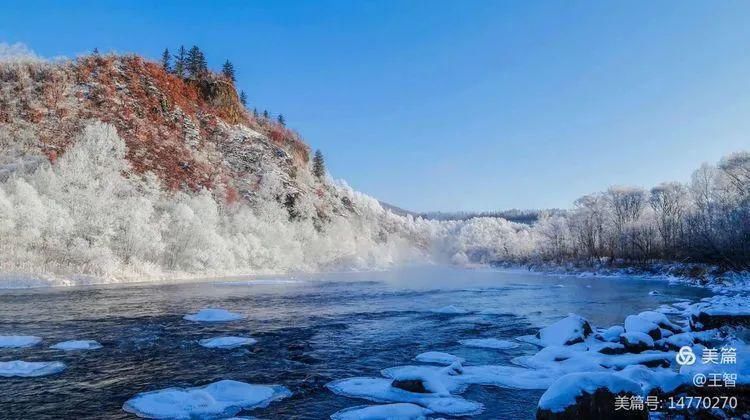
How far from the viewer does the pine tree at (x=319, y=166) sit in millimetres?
123713

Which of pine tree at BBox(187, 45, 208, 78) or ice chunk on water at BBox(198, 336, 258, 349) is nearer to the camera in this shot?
ice chunk on water at BBox(198, 336, 258, 349)

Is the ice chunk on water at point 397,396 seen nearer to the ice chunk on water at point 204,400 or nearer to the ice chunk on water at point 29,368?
the ice chunk on water at point 204,400

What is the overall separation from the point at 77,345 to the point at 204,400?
831 cm

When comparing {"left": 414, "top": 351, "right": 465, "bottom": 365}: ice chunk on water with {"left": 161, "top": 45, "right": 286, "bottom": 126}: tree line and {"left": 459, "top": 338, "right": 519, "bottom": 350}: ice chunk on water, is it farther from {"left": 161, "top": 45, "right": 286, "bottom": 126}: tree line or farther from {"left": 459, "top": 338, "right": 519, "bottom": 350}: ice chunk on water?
{"left": 161, "top": 45, "right": 286, "bottom": 126}: tree line

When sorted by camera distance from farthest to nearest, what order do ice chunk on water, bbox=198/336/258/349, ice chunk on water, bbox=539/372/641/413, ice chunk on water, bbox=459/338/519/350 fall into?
ice chunk on water, bbox=459/338/519/350 → ice chunk on water, bbox=198/336/258/349 → ice chunk on water, bbox=539/372/641/413

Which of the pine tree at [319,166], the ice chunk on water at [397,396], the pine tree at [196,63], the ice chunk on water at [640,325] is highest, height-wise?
the pine tree at [196,63]

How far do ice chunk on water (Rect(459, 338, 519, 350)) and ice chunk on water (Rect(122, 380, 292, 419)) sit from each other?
27.7 ft

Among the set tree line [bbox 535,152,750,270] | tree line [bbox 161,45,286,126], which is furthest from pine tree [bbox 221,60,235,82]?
tree line [bbox 535,152,750,270]

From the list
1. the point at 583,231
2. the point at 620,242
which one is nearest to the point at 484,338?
the point at 620,242

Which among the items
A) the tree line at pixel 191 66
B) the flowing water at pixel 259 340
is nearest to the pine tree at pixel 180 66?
the tree line at pixel 191 66

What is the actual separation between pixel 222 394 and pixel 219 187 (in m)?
77.1

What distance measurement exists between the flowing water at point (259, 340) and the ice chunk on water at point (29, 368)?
38 cm

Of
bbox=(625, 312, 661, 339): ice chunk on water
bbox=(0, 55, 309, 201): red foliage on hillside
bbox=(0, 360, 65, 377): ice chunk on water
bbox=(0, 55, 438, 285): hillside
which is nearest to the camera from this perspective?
bbox=(0, 360, 65, 377): ice chunk on water

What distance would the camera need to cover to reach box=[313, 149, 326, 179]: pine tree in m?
124
